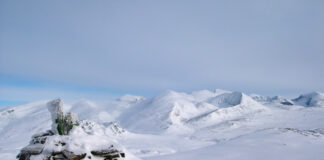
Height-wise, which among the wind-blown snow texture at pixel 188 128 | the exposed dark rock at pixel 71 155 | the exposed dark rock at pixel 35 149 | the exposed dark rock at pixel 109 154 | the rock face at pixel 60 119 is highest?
the rock face at pixel 60 119

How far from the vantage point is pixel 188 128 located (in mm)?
75250

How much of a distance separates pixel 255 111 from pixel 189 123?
4089cm

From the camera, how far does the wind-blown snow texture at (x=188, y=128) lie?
1735 cm

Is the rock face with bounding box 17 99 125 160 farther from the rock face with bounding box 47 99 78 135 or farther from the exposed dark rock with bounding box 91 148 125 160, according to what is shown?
the rock face with bounding box 47 99 78 135

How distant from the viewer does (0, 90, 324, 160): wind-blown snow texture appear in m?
17.3

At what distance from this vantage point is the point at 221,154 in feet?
51.9

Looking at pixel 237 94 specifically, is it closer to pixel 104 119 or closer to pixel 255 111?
pixel 255 111

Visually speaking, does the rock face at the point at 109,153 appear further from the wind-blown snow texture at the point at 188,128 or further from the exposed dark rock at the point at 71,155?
the wind-blown snow texture at the point at 188,128

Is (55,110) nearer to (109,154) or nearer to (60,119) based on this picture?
(60,119)

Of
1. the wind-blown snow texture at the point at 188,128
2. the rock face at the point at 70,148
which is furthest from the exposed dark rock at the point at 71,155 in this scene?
the wind-blown snow texture at the point at 188,128

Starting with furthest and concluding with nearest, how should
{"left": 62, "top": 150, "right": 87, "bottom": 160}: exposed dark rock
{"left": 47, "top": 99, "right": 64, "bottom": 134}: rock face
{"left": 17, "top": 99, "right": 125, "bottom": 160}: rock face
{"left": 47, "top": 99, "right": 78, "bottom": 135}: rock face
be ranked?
{"left": 47, "top": 99, "right": 64, "bottom": 134}: rock face, {"left": 47, "top": 99, "right": 78, "bottom": 135}: rock face, {"left": 17, "top": 99, "right": 125, "bottom": 160}: rock face, {"left": 62, "top": 150, "right": 87, "bottom": 160}: exposed dark rock

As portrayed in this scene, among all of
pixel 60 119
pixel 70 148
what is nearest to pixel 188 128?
pixel 60 119

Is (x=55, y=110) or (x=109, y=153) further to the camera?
(x=55, y=110)

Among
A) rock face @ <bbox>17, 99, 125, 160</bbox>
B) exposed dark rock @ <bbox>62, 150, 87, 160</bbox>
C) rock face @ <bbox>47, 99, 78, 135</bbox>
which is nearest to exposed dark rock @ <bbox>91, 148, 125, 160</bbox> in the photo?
rock face @ <bbox>17, 99, 125, 160</bbox>
